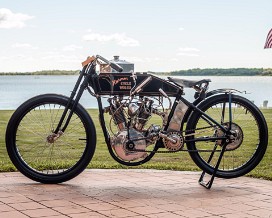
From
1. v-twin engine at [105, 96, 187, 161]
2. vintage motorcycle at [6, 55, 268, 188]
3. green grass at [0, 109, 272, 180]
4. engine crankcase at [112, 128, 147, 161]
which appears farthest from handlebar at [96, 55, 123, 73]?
green grass at [0, 109, 272, 180]

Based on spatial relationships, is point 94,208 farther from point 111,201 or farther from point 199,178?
point 199,178

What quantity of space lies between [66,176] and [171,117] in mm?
1046

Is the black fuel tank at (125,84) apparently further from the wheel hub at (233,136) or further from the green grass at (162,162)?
the green grass at (162,162)

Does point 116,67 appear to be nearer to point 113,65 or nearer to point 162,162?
point 113,65

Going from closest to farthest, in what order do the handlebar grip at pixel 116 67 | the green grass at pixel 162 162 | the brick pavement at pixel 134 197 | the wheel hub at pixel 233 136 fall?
the brick pavement at pixel 134 197 < the handlebar grip at pixel 116 67 < the wheel hub at pixel 233 136 < the green grass at pixel 162 162

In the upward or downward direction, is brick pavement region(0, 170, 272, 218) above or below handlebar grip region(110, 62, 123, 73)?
below

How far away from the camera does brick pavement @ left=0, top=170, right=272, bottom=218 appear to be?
14.5 feet

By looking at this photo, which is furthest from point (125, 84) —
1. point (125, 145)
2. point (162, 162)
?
point (162, 162)

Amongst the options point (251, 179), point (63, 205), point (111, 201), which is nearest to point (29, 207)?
point (63, 205)

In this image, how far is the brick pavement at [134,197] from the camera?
4.43m

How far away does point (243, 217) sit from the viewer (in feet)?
14.3

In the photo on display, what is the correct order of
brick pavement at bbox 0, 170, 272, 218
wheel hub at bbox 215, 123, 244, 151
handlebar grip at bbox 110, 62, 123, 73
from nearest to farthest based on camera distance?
brick pavement at bbox 0, 170, 272, 218 < handlebar grip at bbox 110, 62, 123, 73 < wheel hub at bbox 215, 123, 244, 151

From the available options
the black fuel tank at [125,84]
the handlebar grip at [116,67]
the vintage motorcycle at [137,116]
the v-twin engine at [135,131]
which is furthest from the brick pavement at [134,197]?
the handlebar grip at [116,67]

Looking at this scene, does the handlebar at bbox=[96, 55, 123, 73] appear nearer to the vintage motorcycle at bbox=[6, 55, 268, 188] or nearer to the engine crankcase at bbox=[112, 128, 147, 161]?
the vintage motorcycle at bbox=[6, 55, 268, 188]
